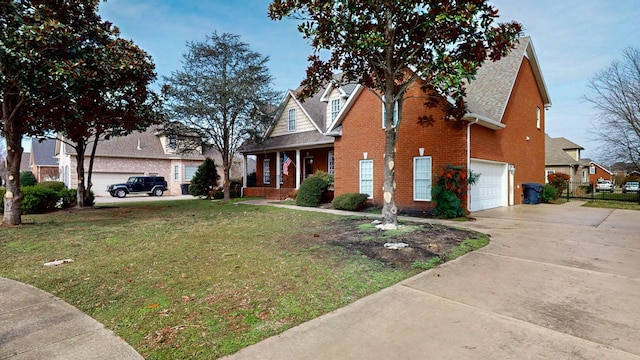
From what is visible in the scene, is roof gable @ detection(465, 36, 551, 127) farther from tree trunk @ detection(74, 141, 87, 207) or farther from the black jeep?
the black jeep

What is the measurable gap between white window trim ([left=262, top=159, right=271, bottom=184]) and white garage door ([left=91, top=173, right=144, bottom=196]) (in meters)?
15.1

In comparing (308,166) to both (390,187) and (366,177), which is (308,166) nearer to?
(366,177)

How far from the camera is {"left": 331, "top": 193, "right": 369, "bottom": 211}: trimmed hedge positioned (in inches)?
558

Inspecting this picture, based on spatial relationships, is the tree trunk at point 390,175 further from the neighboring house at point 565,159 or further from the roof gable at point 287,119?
the neighboring house at point 565,159

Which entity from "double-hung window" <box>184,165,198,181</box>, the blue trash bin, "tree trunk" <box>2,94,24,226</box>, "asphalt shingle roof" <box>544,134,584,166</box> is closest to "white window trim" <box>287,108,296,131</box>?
"tree trunk" <box>2,94,24,226</box>

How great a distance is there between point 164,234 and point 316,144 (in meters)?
11.6

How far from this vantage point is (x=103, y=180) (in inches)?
1170

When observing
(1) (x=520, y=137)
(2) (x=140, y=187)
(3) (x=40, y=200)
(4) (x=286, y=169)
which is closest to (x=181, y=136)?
(4) (x=286, y=169)

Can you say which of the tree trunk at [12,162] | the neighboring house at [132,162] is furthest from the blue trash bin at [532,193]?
the neighboring house at [132,162]

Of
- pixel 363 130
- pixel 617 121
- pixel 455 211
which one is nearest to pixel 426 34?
pixel 455 211

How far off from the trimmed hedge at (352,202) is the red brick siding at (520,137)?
15.6 ft

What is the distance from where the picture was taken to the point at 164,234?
8812 millimetres

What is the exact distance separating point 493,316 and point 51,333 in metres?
4.68

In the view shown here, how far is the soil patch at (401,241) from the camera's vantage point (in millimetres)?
5973
